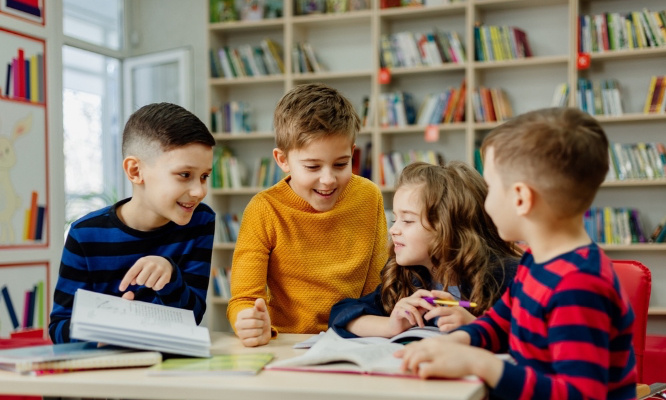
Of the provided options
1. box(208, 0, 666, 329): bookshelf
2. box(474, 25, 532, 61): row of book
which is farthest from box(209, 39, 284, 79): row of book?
box(474, 25, 532, 61): row of book

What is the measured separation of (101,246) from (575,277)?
105 centimetres

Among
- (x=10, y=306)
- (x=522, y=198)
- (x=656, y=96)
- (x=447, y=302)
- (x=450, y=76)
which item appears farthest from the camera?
(x=450, y=76)

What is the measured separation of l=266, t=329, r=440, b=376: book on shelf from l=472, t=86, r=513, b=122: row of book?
3.58 metres

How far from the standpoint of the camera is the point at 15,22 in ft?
13.1

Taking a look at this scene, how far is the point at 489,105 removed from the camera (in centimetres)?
459

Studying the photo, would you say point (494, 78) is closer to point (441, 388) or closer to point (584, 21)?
point (584, 21)

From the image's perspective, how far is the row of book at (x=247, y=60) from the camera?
5.15 metres

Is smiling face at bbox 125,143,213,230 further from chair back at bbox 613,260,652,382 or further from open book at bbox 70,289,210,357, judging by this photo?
chair back at bbox 613,260,652,382

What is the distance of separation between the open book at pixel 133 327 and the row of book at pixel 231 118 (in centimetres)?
403

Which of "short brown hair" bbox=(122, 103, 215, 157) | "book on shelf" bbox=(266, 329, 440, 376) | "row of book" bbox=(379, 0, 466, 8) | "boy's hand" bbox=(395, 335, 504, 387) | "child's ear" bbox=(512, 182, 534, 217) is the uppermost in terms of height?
"row of book" bbox=(379, 0, 466, 8)

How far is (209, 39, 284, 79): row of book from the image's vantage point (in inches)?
203

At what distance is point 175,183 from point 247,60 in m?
3.76

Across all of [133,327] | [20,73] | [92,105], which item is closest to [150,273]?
[133,327]

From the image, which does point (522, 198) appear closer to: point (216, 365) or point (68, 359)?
point (216, 365)
